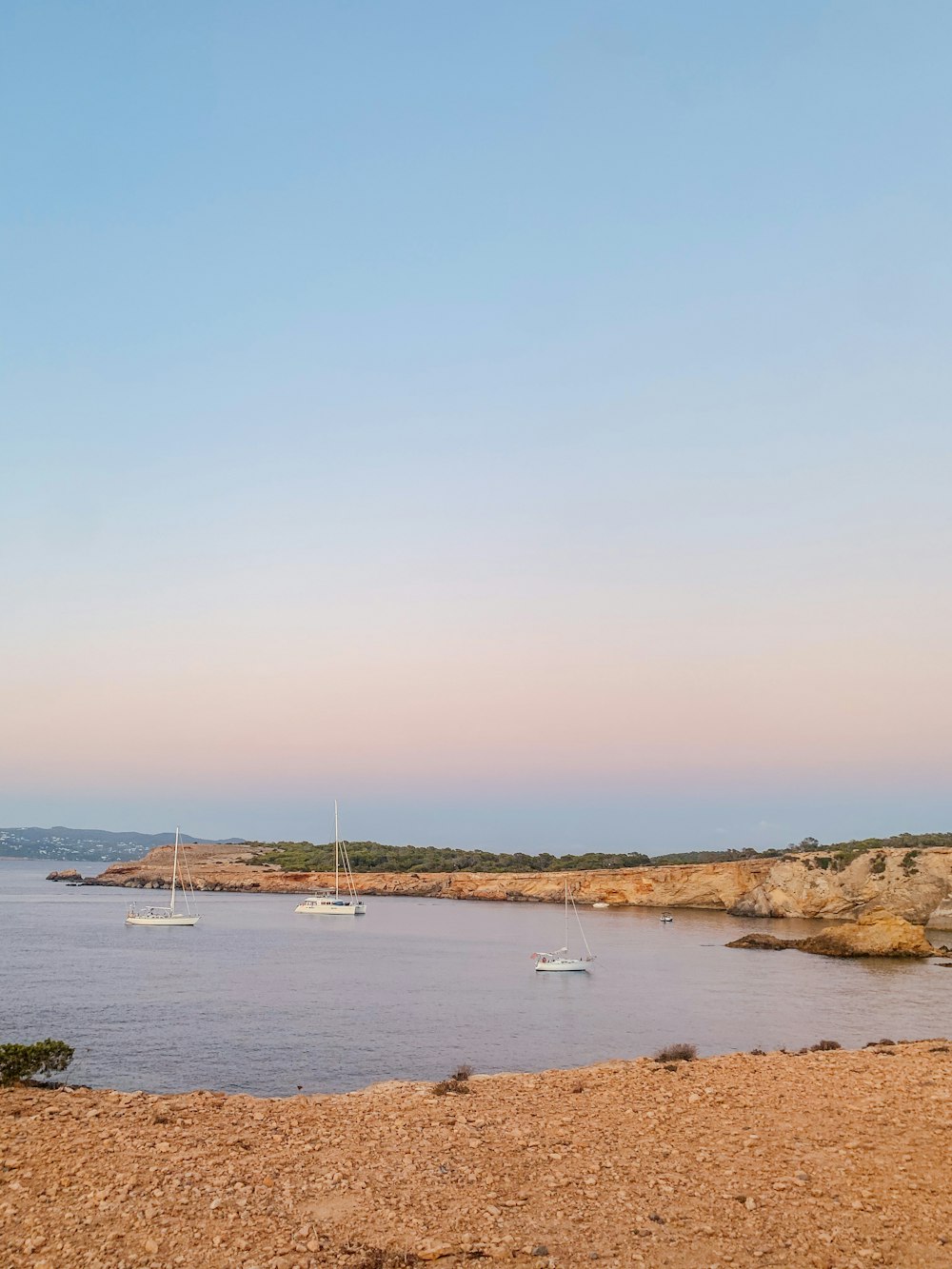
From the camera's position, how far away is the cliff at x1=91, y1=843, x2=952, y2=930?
7288 centimetres

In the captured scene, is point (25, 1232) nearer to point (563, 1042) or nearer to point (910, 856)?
point (563, 1042)

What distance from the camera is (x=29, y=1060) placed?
16.0m

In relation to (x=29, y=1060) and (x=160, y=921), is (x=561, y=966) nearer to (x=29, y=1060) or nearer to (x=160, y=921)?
(x=29, y=1060)

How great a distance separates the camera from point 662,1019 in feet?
103

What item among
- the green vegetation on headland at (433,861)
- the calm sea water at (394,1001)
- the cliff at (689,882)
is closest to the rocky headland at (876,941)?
the calm sea water at (394,1001)

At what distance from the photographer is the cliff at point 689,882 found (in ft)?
239

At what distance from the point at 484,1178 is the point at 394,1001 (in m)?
24.6

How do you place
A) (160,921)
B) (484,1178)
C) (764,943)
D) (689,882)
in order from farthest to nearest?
(689,882)
(160,921)
(764,943)
(484,1178)

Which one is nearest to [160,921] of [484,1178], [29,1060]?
[29,1060]

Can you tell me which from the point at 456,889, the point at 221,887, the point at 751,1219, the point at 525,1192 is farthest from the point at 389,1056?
the point at 221,887

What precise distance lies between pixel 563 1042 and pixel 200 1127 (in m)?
16.1

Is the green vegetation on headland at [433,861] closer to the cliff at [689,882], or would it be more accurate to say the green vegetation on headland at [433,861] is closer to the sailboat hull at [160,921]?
the cliff at [689,882]

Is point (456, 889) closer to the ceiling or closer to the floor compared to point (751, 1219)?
closer to the floor

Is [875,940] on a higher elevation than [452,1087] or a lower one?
lower
